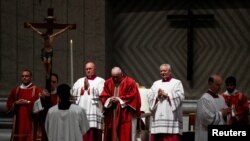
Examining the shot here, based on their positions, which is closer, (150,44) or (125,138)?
(125,138)

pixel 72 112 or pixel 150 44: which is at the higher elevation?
pixel 150 44

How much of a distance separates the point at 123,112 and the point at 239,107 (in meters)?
2.06

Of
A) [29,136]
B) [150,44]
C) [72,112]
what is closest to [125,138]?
[29,136]

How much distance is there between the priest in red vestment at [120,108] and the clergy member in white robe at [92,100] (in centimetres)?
32

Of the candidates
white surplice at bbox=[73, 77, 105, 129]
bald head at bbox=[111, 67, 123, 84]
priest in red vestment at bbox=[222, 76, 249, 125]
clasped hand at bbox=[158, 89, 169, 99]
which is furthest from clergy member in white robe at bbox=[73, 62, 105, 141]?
priest in red vestment at bbox=[222, 76, 249, 125]

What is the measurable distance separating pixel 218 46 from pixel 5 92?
473cm

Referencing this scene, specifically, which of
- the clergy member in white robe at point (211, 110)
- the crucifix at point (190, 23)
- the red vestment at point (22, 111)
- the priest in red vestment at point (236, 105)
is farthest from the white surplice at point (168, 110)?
the crucifix at point (190, 23)

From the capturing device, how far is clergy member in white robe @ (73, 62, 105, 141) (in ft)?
43.1

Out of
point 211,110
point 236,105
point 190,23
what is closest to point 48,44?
point 211,110

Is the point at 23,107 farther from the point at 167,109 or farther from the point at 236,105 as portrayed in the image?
the point at 236,105

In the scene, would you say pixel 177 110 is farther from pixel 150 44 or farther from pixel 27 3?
pixel 27 3

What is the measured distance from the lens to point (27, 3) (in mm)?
15664

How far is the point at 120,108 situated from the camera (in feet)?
41.8

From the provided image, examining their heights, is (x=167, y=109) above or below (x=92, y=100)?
below
